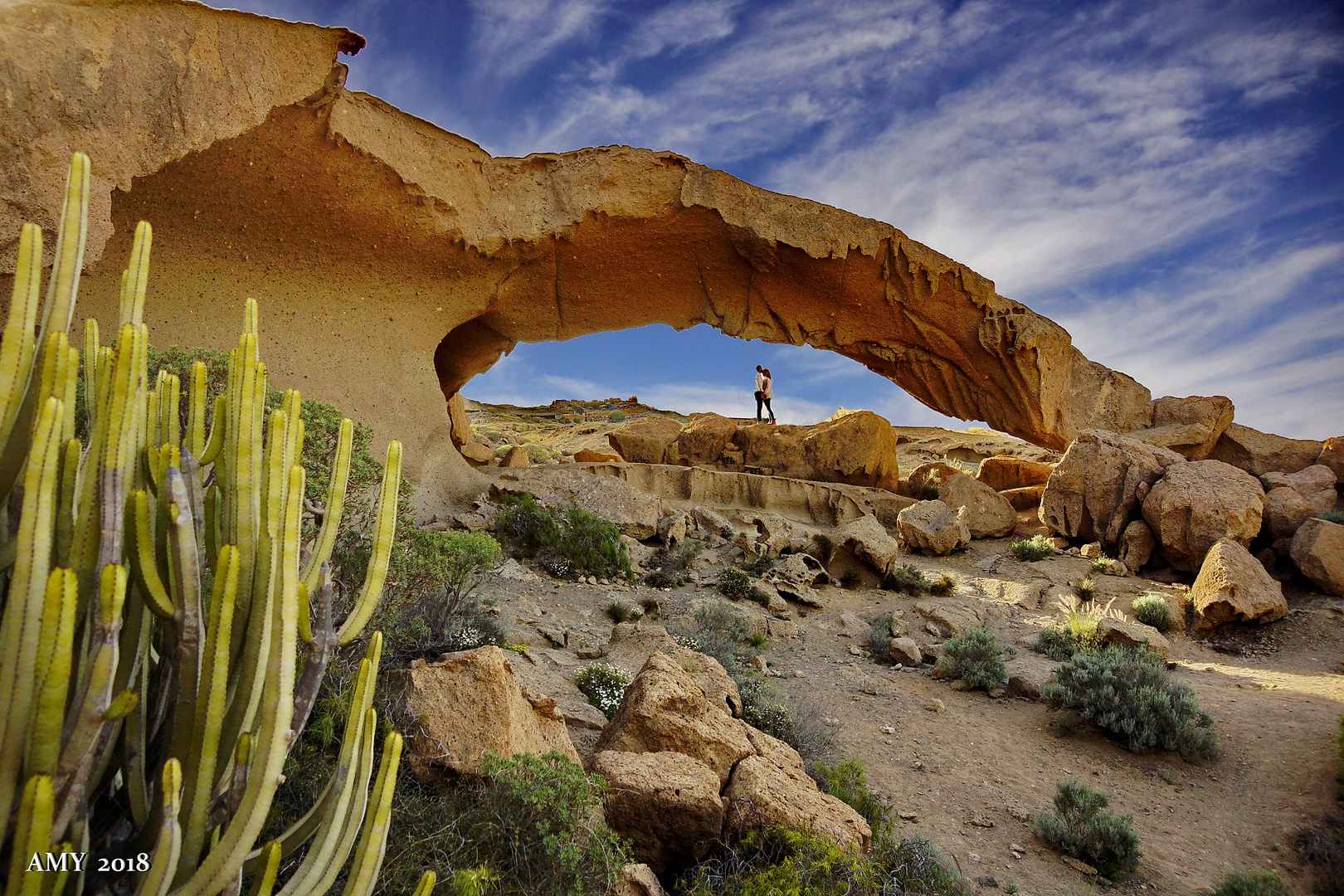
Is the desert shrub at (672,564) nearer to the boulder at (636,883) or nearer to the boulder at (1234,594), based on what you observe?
the boulder at (636,883)

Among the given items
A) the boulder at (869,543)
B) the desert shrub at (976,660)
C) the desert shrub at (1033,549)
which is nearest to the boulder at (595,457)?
the boulder at (869,543)

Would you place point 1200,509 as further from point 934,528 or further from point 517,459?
point 517,459

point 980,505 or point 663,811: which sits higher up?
point 980,505

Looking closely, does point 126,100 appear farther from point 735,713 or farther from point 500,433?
point 500,433

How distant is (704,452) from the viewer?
55.3 feet

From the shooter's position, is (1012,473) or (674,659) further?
(1012,473)

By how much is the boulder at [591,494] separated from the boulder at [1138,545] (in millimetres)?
8420

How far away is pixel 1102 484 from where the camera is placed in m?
13.6

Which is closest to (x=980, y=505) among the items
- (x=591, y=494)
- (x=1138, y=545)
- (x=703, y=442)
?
(x=1138, y=545)

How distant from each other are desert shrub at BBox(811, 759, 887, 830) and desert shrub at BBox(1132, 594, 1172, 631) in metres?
7.86

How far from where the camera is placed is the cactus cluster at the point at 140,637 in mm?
1428

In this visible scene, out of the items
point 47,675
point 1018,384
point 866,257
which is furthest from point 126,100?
point 1018,384

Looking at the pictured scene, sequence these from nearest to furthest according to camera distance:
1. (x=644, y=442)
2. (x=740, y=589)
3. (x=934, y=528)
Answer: (x=740, y=589) < (x=934, y=528) < (x=644, y=442)

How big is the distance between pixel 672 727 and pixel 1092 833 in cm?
296
